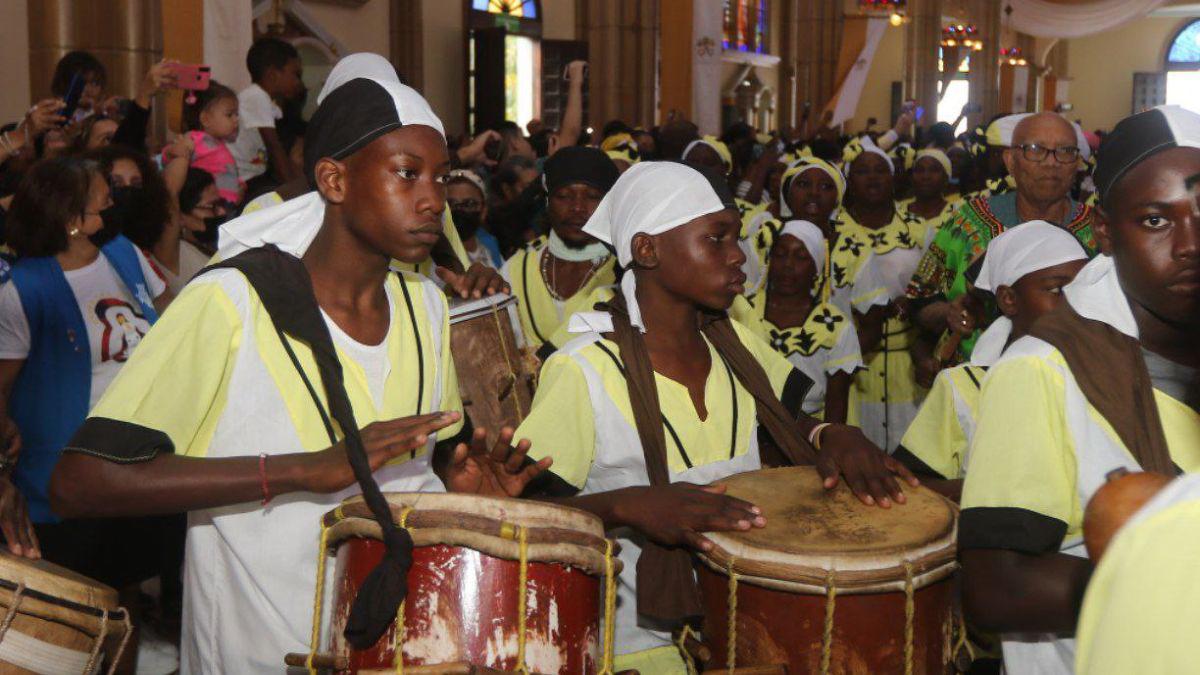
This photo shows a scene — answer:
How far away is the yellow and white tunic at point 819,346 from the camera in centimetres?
574

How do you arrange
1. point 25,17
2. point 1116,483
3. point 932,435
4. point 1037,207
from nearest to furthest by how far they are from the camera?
point 1116,483, point 932,435, point 1037,207, point 25,17

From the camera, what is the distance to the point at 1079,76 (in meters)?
46.2

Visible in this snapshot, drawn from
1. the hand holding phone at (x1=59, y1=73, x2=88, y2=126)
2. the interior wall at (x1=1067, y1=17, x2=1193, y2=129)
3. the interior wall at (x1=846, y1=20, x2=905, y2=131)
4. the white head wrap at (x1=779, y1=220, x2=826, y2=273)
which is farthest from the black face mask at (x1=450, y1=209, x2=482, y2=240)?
the interior wall at (x1=1067, y1=17, x2=1193, y2=129)

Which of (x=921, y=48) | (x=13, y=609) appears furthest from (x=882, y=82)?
(x=13, y=609)

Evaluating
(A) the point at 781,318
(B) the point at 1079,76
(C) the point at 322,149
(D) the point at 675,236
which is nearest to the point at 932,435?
(D) the point at 675,236

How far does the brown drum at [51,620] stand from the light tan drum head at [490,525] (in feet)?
1.53

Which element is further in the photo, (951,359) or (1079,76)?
(1079,76)

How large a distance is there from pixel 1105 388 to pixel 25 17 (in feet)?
25.8

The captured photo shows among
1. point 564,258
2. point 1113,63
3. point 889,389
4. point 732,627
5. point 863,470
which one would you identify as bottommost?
point 889,389

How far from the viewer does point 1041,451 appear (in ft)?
6.90

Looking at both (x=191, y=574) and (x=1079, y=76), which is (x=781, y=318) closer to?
(x=191, y=574)

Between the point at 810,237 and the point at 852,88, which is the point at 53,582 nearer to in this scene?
the point at 810,237

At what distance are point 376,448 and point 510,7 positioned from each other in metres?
15.7

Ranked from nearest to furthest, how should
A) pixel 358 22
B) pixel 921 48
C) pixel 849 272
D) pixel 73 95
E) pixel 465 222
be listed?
pixel 465 222 < pixel 73 95 < pixel 849 272 < pixel 358 22 < pixel 921 48
